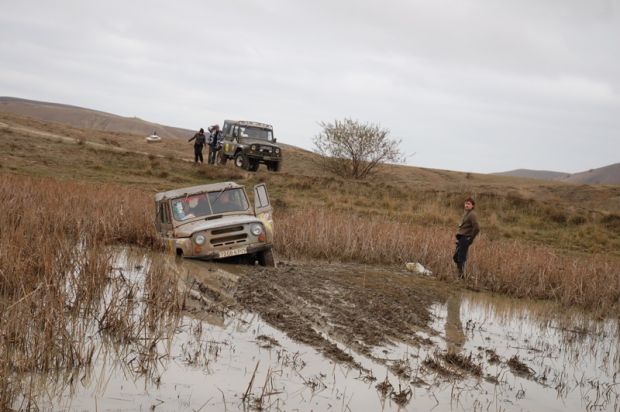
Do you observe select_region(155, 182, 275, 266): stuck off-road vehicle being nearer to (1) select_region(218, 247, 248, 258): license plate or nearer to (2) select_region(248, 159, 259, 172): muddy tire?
(1) select_region(218, 247, 248, 258): license plate

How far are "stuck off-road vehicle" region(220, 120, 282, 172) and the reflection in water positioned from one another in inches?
675

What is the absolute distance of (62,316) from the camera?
17.0 feet

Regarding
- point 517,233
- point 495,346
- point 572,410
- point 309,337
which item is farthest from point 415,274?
point 517,233

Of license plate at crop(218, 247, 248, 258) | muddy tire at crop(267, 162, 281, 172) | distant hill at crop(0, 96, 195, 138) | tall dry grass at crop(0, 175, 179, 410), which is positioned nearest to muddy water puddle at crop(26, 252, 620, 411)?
tall dry grass at crop(0, 175, 179, 410)

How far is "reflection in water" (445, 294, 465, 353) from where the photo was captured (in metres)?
6.95

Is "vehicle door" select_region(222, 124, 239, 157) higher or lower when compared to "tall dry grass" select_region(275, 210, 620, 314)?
higher

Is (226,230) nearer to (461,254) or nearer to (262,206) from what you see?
(262,206)

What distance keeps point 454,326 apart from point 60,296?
461cm

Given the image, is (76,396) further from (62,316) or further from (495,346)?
(495,346)

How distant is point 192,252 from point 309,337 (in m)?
4.09

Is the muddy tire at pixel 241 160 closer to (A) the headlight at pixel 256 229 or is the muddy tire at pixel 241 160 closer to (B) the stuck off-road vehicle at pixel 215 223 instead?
(B) the stuck off-road vehicle at pixel 215 223

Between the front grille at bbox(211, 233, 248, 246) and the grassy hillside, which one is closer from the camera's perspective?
the front grille at bbox(211, 233, 248, 246)

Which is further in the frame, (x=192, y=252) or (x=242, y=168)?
(x=242, y=168)

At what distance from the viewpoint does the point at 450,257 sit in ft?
42.7
